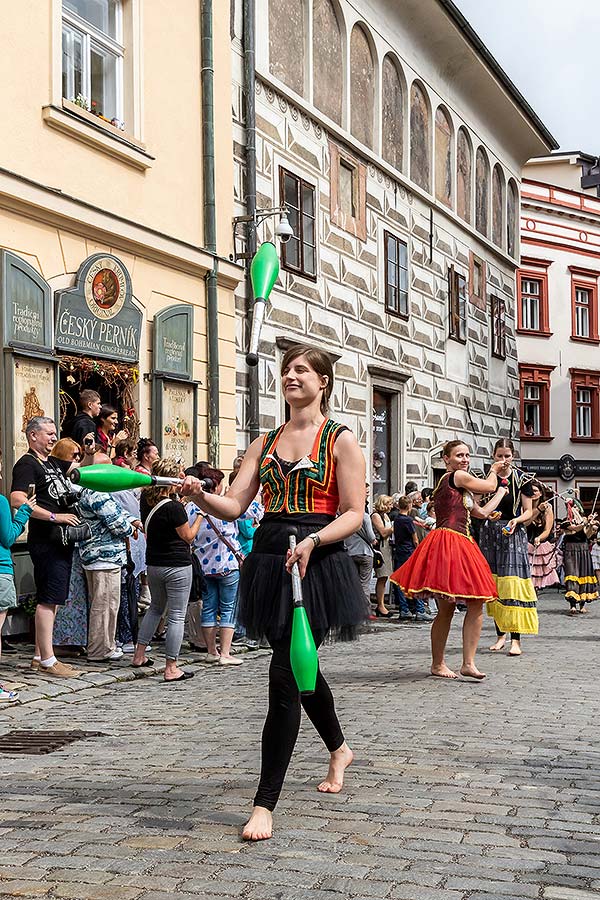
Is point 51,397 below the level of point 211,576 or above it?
above

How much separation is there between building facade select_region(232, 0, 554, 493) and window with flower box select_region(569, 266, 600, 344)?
10671 mm

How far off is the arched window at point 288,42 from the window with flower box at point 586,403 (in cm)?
2400

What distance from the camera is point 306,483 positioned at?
5238 millimetres

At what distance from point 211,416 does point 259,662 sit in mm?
5045

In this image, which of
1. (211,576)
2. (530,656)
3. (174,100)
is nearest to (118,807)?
(211,576)

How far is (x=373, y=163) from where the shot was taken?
21359 millimetres

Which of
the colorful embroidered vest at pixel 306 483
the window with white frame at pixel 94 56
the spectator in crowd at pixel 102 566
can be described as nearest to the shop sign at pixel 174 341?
the window with white frame at pixel 94 56

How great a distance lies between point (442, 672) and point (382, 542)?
787 cm

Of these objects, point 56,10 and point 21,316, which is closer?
point 21,316

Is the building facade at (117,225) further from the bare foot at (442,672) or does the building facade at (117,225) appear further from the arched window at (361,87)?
the arched window at (361,87)

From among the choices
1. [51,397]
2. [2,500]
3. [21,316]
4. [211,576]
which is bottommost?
[211,576]

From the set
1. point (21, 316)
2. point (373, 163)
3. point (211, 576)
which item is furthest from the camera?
point (373, 163)

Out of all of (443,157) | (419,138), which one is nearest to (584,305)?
(443,157)

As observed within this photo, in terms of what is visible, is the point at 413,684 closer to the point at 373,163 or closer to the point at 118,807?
the point at 118,807
